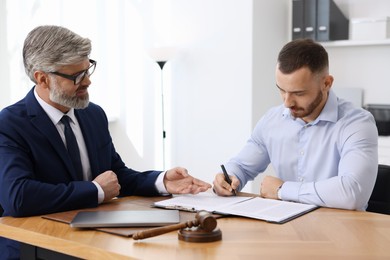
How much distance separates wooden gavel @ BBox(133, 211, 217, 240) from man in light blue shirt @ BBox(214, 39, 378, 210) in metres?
0.57

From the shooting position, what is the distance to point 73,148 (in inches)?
91.9

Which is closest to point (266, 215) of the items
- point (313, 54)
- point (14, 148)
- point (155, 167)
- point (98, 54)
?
point (313, 54)

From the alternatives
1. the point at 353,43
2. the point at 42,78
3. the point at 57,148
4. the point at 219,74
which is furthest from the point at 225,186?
the point at 353,43

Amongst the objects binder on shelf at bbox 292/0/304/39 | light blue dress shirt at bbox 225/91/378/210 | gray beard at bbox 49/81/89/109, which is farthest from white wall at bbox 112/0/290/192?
gray beard at bbox 49/81/89/109

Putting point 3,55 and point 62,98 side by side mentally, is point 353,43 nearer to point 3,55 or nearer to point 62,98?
point 3,55

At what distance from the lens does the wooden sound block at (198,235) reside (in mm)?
1686

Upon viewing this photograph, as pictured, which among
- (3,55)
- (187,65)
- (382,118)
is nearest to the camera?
(3,55)

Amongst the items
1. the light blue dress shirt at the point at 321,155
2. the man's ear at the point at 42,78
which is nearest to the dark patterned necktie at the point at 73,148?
the man's ear at the point at 42,78

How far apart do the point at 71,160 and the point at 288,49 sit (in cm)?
96

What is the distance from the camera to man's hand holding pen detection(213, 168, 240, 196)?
2285 millimetres

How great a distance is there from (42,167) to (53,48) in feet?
1.48

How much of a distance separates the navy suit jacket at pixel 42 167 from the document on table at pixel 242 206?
24 cm

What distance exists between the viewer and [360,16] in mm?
4797

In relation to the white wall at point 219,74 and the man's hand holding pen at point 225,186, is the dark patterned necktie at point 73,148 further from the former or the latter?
the white wall at point 219,74
